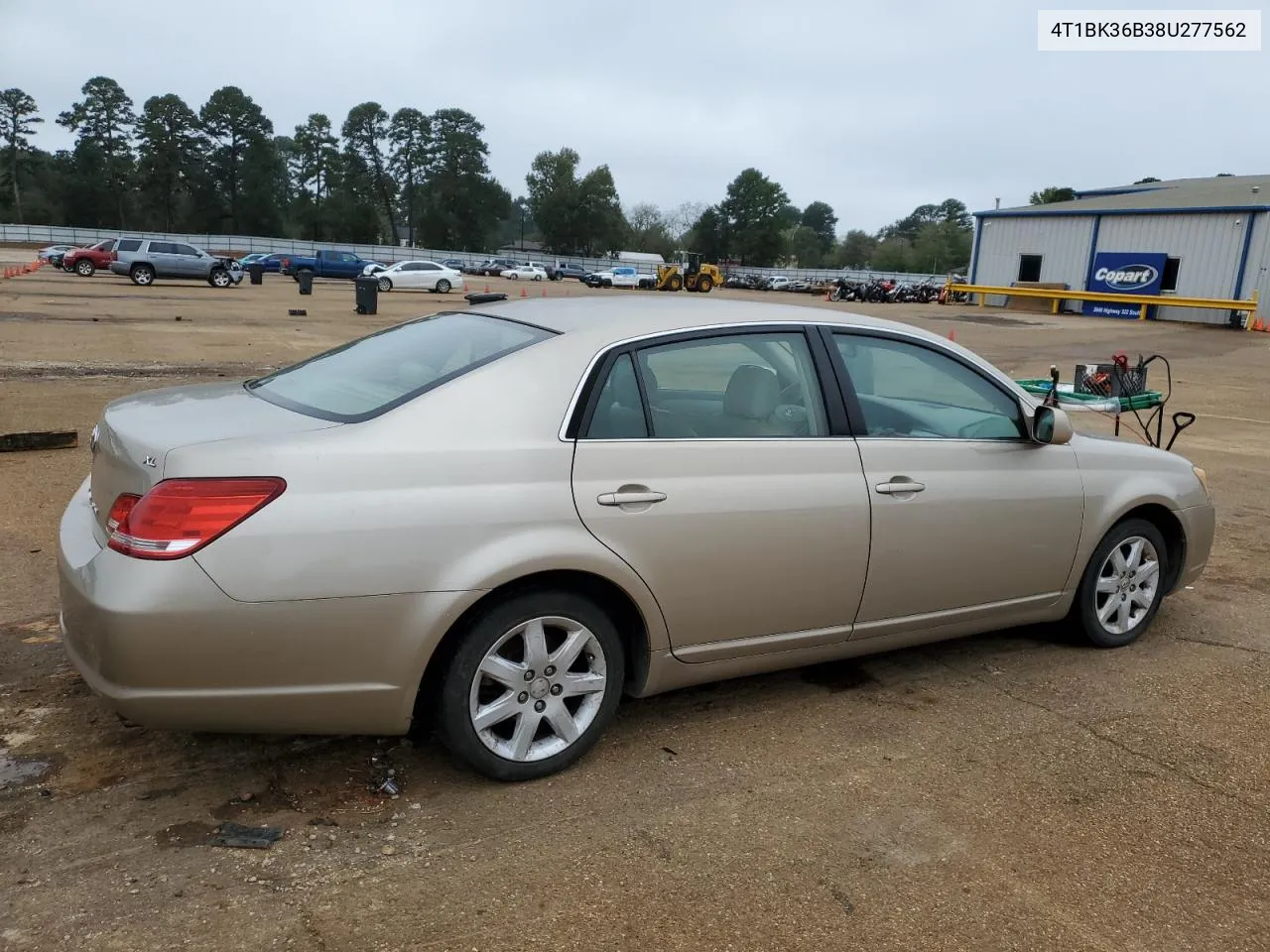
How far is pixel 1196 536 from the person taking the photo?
4.80 meters

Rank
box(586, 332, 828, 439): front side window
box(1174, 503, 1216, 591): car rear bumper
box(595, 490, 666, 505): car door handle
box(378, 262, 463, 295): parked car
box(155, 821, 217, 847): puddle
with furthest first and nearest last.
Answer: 1. box(378, 262, 463, 295): parked car
2. box(1174, 503, 1216, 591): car rear bumper
3. box(586, 332, 828, 439): front side window
4. box(595, 490, 666, 505): car door handle
5. box(155, 821, 217, 847): puddle

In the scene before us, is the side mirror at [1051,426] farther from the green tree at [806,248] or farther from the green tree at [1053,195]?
the green tree at [806,248]

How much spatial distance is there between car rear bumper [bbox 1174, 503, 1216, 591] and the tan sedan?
0.53 m

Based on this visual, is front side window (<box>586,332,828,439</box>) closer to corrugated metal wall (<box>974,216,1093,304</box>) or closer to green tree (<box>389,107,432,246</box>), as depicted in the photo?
corrugated metal wall (<box>974,216,1093,304</box>)

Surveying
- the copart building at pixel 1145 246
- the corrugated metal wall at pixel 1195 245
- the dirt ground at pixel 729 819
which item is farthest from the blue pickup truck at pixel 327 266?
the dirt ground at pixel 729 819

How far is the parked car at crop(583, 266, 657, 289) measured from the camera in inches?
2402

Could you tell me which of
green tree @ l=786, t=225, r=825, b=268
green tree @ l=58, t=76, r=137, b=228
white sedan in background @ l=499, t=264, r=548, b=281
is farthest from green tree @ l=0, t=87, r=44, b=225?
green tree @ l=786, t=225, r=825, b=268

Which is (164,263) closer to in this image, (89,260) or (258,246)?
(89,260)

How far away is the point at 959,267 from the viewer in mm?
112000

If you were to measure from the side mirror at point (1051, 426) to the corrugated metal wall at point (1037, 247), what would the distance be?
4600 cm

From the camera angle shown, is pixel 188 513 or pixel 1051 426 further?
pixel 1051 426

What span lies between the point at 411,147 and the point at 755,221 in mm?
39405

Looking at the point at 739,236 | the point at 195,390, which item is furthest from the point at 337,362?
the point at 739,236

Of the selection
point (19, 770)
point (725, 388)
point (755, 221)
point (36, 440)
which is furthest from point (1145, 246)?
point (755, 221)
